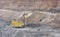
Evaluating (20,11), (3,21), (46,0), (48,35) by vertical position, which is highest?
(46,0)

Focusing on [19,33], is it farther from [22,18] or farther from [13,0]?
[13,0]

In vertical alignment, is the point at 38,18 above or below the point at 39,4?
below

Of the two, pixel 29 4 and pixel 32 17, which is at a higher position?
pixel 29 4

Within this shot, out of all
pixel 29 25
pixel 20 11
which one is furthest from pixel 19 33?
pixel 20 11

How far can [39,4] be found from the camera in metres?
2.30

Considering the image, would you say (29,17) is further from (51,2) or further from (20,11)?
(51,2)

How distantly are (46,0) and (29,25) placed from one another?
0.46 meters

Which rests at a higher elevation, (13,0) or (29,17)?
(13,0)

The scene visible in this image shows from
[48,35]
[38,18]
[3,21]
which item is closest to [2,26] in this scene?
[3,21]

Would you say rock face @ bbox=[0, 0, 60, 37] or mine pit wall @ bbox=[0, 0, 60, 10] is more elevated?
mine pit wall @ bbox=[0, 0, 60, 10]

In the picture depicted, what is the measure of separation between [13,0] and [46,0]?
1.68ft

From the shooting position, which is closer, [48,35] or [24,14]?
[48,35]

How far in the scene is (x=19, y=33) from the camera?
2.19m

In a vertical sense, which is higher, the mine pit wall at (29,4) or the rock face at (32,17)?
the mine pit wall at (29,4)
